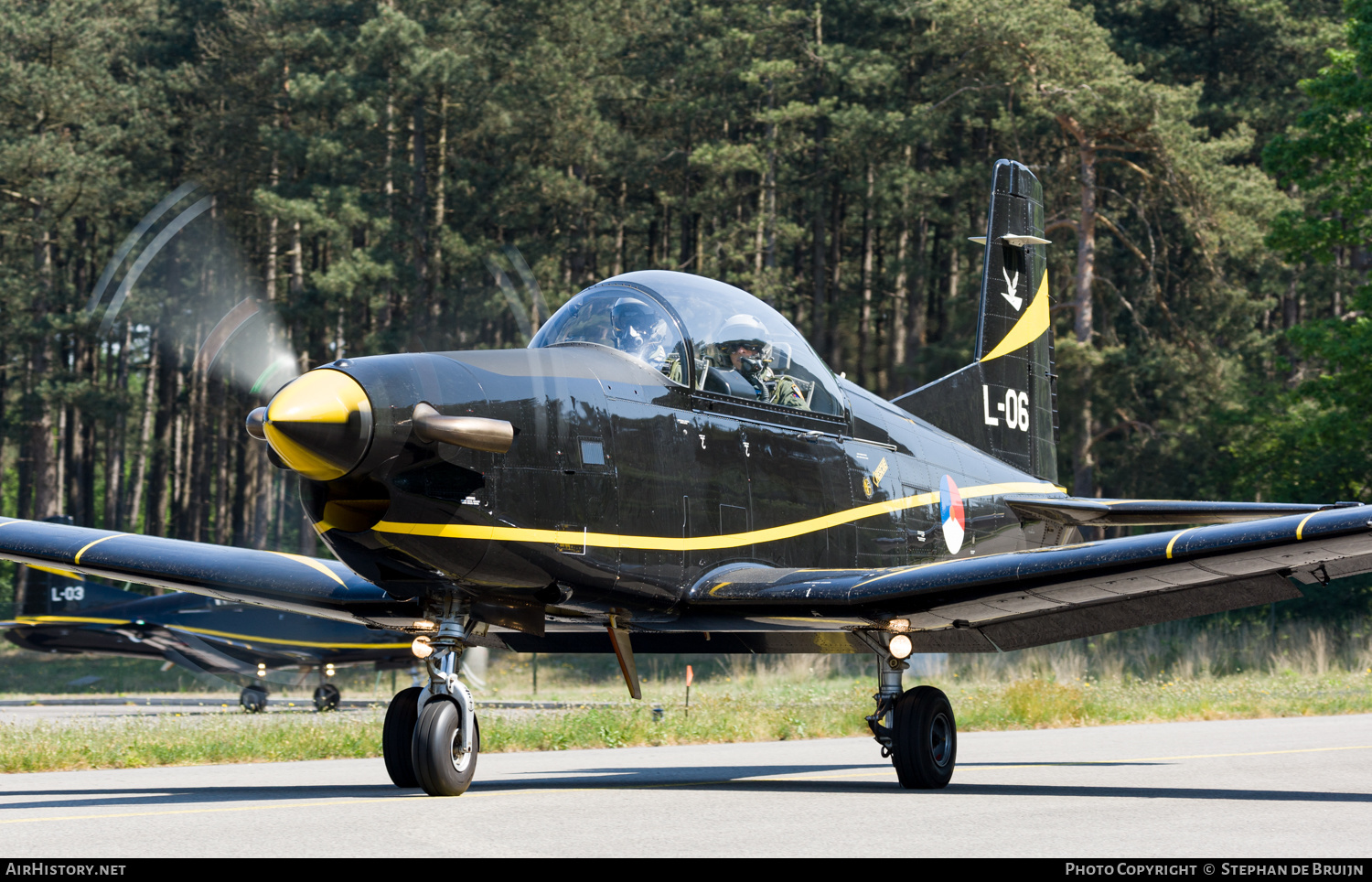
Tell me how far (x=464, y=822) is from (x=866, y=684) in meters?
19.3

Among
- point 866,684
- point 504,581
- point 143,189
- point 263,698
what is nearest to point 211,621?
point 263,698

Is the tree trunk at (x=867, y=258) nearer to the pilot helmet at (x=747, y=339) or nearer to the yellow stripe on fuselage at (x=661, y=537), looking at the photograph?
the yellow stripe on fuselage at (x=661, y=537)

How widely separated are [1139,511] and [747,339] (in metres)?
4.74

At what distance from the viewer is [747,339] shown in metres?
9.59

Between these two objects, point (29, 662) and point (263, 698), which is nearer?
point (263, 698)

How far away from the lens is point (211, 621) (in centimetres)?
2581

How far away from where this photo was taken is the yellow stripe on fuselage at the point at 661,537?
25.2 feet

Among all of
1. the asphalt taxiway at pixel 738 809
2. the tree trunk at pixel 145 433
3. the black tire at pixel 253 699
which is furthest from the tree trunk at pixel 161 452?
the asphalt taxiway at pixel 738 809

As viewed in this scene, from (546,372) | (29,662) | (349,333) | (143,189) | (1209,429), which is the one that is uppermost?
(143,189)

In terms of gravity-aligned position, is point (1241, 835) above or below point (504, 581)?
below

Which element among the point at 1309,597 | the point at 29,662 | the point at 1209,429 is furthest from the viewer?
the point at 29,662

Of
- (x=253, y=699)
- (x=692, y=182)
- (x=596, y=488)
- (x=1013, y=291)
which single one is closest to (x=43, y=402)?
(x=692, y=182)

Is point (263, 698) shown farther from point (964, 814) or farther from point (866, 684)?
point (964, 814)

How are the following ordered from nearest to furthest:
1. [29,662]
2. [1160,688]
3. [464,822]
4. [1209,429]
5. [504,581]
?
[464,822] → [504,581] → [1160,688] → [1209,429] → [29,662]
